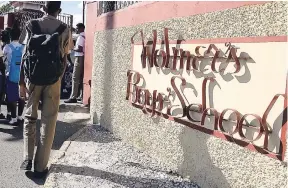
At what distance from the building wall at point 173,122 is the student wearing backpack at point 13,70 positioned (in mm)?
1262

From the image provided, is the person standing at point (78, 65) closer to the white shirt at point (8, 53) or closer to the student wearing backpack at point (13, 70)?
the student wearing backpack at point (13, 70)

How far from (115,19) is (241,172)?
3435 millimetres

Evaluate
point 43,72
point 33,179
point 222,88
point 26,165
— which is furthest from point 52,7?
point 222,88

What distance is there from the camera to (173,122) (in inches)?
160

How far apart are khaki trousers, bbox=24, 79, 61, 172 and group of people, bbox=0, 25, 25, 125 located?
2.29m

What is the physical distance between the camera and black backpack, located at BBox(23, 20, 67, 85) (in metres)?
3.79

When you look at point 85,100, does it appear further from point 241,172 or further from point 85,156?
point 241,172

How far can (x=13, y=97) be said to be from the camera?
6586 millimetres

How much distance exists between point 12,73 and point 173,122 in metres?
3.40

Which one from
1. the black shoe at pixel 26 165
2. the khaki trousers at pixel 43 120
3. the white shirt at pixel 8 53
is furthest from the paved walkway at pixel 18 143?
the white shirt at pixel 8 53

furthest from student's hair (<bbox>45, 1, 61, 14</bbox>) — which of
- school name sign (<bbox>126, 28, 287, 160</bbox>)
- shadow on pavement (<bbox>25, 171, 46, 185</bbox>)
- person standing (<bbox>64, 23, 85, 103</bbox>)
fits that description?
person standing (<bbox>64, 23, 85, 103</bbox>)

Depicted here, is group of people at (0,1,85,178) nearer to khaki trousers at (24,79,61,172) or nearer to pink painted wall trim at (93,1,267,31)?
khaki trousers at (24,79,61,172)

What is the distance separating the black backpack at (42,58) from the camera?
12.4ft

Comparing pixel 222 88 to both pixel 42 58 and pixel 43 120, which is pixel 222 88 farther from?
pixel 43 120
